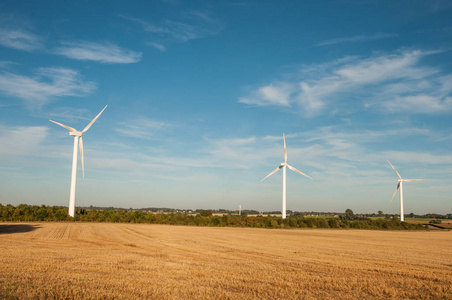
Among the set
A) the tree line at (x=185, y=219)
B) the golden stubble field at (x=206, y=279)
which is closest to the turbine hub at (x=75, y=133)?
the tree line at (x=185, y=219)

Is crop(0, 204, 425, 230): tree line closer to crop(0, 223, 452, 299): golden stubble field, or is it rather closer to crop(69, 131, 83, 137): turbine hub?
crop(69, 131, 83, 137): turbine hub

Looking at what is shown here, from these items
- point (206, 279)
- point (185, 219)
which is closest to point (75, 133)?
point (185, 219)

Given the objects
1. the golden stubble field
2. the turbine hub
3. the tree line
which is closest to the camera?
the golden stubble field

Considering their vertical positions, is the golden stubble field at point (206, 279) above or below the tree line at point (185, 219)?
above

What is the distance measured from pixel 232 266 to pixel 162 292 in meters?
8.58

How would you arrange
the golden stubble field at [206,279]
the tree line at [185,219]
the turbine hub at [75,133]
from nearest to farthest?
the golden stubble field at [206,279] → the turbine hub at [75,133] → the tree line at [185,219]

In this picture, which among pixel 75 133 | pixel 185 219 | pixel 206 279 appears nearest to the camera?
pixel 206 279

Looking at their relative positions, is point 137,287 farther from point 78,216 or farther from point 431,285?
point 78,216

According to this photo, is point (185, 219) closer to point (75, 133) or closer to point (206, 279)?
point (75, 133)

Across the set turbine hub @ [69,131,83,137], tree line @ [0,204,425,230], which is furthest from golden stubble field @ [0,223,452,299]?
tree line @ [0,204,425,230]

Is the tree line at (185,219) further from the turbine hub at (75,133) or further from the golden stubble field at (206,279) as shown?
the golden stubble field at (206,279)

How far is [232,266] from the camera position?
70.6 ft

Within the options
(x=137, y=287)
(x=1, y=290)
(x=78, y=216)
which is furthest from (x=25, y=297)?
(x=78, y=216)

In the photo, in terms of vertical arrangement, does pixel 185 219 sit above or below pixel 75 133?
below
